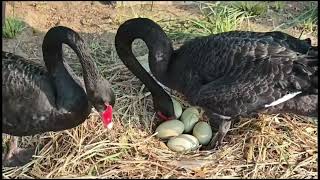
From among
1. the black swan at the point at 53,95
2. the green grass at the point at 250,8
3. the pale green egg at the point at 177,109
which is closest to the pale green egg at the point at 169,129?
the pale green egg at the point at 177,109

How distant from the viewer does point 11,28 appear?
15.0 ft

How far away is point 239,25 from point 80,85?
183 cm

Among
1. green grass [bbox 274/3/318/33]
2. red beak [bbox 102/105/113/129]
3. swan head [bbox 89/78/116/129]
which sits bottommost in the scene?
red beak [bbox 102/105/113/129]

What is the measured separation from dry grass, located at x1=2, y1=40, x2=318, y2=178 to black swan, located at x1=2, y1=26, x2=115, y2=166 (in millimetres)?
199

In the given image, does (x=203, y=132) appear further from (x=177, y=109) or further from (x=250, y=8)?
(x=250, y=8)

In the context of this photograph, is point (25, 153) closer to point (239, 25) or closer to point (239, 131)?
point (239, 131)

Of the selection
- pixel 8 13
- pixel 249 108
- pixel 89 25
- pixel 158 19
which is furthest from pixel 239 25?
pixel 8 13

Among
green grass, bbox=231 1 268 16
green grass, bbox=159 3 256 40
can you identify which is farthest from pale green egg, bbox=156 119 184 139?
green grass, bbox=231 1 268 16

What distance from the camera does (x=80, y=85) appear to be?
11.5ft

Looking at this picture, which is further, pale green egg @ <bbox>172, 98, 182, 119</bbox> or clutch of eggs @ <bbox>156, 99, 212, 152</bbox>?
pale green egg @ <bbox>172, 98, 182, 119</bbox>

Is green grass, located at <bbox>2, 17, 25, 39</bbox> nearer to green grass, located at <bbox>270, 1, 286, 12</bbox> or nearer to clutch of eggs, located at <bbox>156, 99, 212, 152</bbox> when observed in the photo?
clutch of eggs, located at <bbox>156, 99, 212, 152</bbox>

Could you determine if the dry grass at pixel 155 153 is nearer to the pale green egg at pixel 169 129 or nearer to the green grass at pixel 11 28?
the pale green egg at pixel 169 129

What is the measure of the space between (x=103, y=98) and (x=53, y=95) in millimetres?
347

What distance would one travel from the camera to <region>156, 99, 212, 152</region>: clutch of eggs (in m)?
3.64
